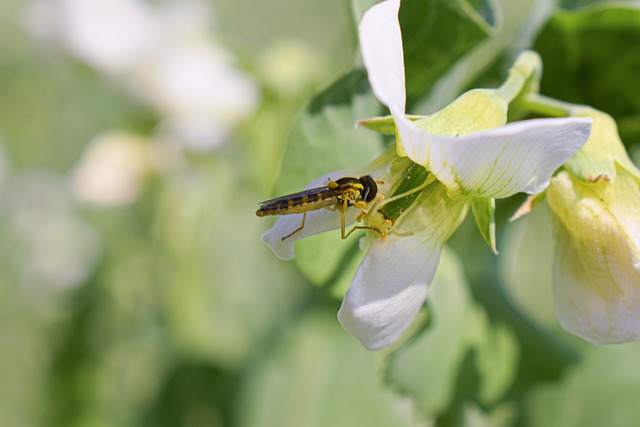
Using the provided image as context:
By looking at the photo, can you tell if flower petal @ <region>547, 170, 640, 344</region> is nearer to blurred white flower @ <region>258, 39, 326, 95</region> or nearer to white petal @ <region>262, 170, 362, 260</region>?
white petal @ <region>262, 170, 362, 260</region>

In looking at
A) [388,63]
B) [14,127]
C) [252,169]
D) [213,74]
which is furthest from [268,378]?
[14,127]

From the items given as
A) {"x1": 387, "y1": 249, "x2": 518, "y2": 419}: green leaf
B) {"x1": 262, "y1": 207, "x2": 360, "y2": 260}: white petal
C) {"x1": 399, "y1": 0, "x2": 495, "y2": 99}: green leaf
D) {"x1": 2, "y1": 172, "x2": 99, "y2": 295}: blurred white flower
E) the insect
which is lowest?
{"x1": 387, "y1": 249, "x2": 518, "y2": 419}: green leaf

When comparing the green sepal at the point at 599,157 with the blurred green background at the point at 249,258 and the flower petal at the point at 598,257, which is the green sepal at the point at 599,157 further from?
the blurred green background at the point at 249,258

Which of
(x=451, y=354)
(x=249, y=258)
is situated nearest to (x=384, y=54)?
(x=451, y=354)

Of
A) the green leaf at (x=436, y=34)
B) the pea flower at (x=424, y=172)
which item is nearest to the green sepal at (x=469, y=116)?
the pea flower at (x=424, y=172)

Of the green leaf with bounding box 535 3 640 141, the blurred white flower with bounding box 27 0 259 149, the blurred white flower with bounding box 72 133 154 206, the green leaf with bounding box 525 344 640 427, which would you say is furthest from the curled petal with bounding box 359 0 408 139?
the blurred white flower with bounding box 72 133 154 206

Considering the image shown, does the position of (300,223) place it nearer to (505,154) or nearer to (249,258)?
(505,154)

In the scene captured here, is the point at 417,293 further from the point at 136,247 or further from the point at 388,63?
the point at 136,247

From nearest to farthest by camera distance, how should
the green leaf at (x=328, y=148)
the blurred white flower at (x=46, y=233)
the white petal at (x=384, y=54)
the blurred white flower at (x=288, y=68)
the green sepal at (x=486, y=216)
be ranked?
1. the white petal at (x=384, y=54)
2. the green sepal at (x=486, y=216)
3. the green leaf at (x=328, y=148)
4. the blurred white flower at (x=288, y=68)
5. the blurred white flower at (x=46, y=233)
